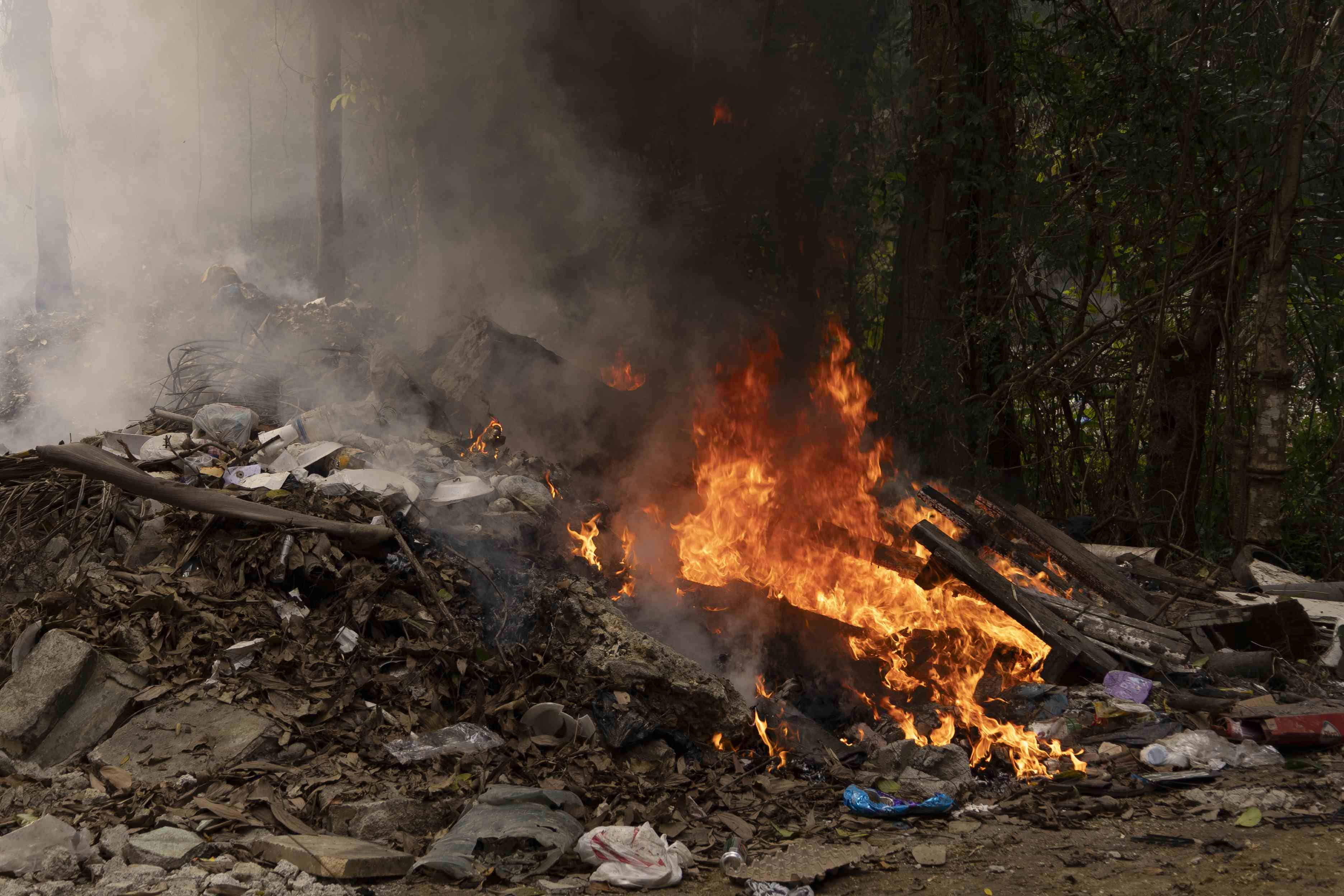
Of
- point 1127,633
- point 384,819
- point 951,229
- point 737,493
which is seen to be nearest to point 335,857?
point 384,819

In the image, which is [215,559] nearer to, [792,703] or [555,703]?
[555,703]

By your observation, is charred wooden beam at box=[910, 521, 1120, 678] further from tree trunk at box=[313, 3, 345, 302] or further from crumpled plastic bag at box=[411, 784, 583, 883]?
tree trunk at box=[313, 3, 345, 302]

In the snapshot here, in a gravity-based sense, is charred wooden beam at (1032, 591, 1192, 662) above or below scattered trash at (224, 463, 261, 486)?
below

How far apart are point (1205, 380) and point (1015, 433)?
1511 mm

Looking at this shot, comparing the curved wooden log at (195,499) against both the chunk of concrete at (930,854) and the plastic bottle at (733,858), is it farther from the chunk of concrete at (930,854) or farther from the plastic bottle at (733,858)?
the chunk of concrete at (930,854)

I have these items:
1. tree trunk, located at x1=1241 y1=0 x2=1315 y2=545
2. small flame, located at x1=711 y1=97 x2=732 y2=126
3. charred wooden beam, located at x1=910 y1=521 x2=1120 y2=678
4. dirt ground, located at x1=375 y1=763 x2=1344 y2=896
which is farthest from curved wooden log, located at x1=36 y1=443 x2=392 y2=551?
tree trunk, located at x1=1241 y1=0 x2=1315 y2=545

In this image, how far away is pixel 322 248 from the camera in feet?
41.1

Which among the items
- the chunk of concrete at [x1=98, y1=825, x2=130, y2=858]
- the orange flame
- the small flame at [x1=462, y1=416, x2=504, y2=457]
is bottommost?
the chunk of concrete at [x1=98, y1=825, x2=130, y2=858]

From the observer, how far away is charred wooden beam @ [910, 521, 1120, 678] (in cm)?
516

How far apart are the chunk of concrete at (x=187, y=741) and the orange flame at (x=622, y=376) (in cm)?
441

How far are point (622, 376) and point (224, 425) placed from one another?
324 centimetres

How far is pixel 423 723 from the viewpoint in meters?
4.58

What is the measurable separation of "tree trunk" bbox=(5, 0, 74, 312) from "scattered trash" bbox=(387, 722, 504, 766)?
503 inches

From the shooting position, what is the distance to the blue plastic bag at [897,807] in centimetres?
412
